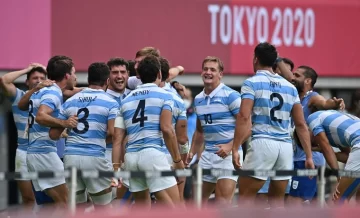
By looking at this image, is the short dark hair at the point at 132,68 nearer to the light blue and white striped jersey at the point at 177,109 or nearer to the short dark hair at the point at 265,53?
Answer: the light blue and white striped jersey at the point at 177,109

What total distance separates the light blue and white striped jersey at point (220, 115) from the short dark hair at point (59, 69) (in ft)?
5.20

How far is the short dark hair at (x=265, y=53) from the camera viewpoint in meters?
11.6

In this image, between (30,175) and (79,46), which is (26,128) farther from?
(79,46)

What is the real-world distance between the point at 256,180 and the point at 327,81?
29.5 ft

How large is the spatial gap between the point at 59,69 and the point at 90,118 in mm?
699

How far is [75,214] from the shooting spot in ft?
27.9

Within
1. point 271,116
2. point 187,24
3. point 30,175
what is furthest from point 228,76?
point 30,175

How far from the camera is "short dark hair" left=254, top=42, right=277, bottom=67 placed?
11633mm

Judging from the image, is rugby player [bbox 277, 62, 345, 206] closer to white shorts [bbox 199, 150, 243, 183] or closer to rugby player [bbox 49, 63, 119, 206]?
white shorts [bbox 199, 150, 243, 183]

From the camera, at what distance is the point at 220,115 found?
12438mm

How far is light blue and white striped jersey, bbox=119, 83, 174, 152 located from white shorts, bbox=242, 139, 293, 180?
0.99m

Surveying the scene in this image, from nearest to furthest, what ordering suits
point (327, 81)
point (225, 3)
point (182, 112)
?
point (182, 112) < point (225, 3) < point (327, 81)

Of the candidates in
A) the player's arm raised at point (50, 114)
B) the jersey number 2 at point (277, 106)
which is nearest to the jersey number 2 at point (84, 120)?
the player's arm raised at point (50, 114)

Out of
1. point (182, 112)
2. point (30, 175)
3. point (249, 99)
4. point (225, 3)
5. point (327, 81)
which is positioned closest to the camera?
point (30, 175)
